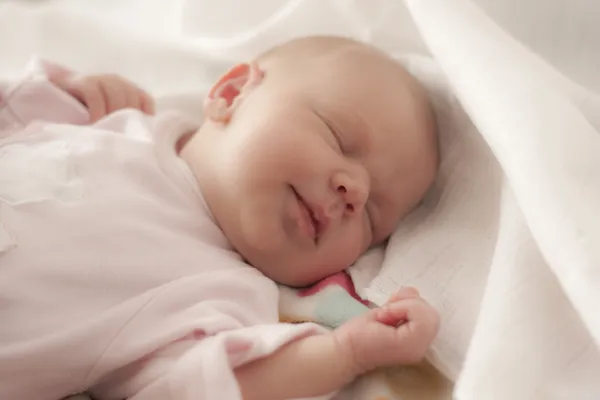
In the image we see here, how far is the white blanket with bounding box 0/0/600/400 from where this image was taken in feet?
1.68

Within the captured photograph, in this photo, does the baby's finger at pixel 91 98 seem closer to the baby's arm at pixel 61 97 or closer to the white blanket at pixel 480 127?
the baby's arm at pixel 61 97

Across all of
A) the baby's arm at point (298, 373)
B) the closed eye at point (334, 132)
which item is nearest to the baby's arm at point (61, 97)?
the closed eye at point (334, 132)

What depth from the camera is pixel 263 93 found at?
882mm

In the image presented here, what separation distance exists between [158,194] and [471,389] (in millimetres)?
485

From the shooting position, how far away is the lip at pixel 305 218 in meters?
0.81

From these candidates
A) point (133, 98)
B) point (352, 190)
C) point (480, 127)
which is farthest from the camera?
point (133, 98)

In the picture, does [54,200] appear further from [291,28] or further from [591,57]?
[591,57]

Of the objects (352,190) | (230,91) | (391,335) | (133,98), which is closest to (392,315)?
(391,335)

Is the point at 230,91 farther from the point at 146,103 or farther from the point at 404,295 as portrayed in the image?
the point at 404,295

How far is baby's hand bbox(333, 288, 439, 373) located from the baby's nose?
0.54 feet

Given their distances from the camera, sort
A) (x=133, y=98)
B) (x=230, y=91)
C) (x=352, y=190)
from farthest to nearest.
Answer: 1. (x=133, y=98)
2. (x=230, y=91)
3. (x=352, y=190)

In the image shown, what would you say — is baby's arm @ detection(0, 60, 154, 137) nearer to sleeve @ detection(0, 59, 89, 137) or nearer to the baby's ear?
sleeve @ detection(0, 59, 89, 137)

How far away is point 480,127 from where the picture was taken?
0.62 metres

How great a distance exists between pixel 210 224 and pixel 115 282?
0.56 ft
